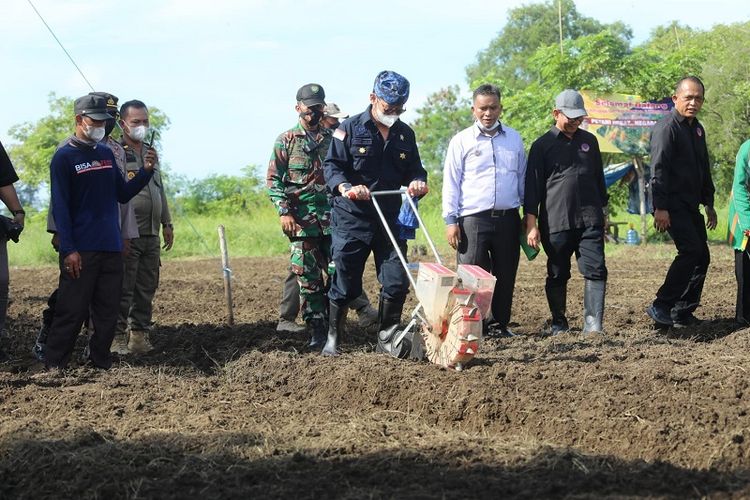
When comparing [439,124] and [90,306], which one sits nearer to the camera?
[90,306]

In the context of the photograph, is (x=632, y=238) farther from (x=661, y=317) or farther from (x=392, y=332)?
(x=392, y=332)

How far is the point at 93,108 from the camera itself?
6699mm

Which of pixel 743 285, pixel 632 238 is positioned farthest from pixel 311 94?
pixel 632 238

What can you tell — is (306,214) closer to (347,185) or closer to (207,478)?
(347,185)

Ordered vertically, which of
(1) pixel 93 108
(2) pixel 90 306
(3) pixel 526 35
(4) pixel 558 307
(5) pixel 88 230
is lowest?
(4) pixel 558 307

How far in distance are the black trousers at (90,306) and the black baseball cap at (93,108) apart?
91 cm

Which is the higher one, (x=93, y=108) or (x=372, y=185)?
(x=93, y=108)

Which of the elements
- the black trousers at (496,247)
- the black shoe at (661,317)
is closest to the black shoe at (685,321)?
the black shoe at (661,317)

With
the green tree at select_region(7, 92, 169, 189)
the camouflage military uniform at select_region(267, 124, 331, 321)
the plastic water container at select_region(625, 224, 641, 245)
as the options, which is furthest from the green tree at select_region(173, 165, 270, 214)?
the camouflage military uniform at select_region(267, 124, 331, 321)

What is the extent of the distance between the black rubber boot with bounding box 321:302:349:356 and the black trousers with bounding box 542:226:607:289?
1.76 meters

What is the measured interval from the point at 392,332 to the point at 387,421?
157 centimetres

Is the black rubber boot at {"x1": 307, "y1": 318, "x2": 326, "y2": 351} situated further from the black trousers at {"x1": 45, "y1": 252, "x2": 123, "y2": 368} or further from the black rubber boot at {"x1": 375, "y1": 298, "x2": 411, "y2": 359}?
the black trousers at {"x1": 45, "y1": 252, "x2": 123, "y2": 368}

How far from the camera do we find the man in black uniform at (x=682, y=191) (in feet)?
26.7

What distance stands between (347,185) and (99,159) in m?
1.65
